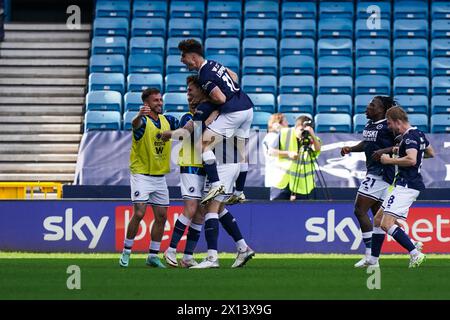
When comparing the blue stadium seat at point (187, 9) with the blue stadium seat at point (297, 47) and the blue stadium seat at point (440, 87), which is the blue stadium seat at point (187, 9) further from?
the blue stadium seat at point (440, 87)

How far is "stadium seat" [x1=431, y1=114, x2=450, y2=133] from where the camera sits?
21359 mm

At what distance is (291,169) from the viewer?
1841 cm

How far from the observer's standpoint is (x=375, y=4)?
2414 centimetres

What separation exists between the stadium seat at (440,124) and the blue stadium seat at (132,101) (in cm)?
534

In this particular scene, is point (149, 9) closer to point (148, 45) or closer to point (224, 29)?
point (148, 45)

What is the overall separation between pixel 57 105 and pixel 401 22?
7.11 meters

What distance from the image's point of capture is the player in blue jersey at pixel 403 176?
1253 centimetres

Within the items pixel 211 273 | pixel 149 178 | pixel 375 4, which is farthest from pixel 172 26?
pixel 211 273

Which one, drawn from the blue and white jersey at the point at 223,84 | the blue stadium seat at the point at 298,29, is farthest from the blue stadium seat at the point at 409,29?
the blue and white jersey at the point at 223,84

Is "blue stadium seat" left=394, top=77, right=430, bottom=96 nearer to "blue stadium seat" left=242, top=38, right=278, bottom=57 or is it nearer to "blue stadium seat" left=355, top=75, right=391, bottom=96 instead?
"blue stadium seat" left=355, top=75, right=391, bottom=96

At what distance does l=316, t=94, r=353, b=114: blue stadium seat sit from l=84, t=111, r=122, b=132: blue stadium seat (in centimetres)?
375

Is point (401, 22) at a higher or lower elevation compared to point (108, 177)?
higher

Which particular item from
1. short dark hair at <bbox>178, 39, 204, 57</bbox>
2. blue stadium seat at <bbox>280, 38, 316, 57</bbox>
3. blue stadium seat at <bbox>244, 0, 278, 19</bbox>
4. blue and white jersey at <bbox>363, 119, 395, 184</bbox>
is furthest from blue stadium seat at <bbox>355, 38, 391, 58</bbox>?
short dark hair at <bbox>178, 39, 204, 57</bbox>
